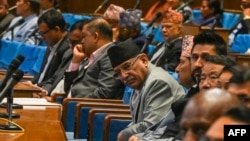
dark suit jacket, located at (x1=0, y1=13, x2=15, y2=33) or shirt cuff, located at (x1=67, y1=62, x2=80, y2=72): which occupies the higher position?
dark suit jacket, located at (x1=0, y1=13, x2=15, y2=33)

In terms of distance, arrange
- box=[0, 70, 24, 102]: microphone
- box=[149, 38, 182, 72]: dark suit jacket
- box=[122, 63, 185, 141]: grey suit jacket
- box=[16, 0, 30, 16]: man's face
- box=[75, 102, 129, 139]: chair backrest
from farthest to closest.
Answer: box=[16, 0, 30, 16]: man's face
box=[149, 38, 182, 72]: dark suit jacket
box=[75, 102, 129, 139]: chair backrest
box=[122, 63, 185, 141]: grey suit jacket
box=[0, 70, 24, 102]: microphone

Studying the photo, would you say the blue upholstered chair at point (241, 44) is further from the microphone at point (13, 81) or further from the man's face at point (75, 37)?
the microphone at point (13, 81)

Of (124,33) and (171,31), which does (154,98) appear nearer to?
(124,33)

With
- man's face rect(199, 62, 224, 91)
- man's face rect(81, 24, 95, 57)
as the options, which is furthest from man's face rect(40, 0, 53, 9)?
man's face rect(199, 62, 224, 91)

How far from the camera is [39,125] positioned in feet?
17.0

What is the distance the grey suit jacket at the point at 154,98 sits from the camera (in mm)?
5508

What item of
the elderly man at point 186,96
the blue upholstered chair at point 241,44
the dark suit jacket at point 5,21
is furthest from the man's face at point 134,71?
the dark suit jacket at point 5,21

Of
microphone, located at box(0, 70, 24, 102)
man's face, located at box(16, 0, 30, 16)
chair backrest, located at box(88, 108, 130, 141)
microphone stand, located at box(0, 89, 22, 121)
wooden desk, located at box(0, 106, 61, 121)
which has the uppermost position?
man's face, located at box(16, 0, 30, 16)

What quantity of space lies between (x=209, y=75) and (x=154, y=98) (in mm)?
1175

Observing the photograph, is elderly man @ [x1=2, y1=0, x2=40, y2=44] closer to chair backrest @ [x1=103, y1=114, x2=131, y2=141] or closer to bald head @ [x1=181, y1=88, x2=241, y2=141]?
chair backrest @ [x1=103, y1=114, x2=131, y2=141]

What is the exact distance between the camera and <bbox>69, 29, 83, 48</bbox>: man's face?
26.1 feet

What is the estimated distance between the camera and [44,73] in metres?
8.37

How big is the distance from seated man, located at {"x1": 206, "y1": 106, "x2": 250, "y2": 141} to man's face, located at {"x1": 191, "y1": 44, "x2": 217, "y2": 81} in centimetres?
227

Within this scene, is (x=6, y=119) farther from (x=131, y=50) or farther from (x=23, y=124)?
(x=131, y=50)
